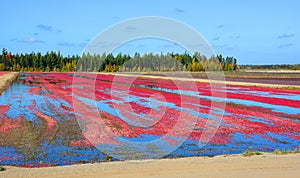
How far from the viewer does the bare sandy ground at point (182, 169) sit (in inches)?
270

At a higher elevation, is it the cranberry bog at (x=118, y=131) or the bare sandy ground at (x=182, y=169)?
the bare sandy ground at (x=182, y=169)

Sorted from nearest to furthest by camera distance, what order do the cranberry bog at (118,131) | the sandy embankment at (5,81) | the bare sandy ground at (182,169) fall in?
the bare sandy ground at (182,169) → the cranberry bog at (118,131) → the sandy embankment at (5,81)

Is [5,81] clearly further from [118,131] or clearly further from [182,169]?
[182,169]

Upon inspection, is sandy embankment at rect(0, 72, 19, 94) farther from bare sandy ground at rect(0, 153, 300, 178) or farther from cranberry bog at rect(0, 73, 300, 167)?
bare sandy ground at rect(0, 153, 300, 178)

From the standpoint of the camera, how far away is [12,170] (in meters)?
7.36

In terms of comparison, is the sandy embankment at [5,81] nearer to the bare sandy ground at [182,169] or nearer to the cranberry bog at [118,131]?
the cranberry bog at [118,131]

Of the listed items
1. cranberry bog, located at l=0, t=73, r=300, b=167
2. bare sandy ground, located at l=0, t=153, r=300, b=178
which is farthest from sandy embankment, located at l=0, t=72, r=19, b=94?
bare sandy ground, located at l=0, t=153, r=300, b=178

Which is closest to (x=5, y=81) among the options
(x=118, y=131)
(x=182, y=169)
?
(x=118, y=131)

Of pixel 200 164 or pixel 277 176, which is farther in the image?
pixel 200 164

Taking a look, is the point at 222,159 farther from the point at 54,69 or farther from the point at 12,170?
the point at 54,69

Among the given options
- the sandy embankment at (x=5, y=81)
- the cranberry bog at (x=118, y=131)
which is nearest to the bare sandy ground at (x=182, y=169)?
the cranberry bog at (x=118, y=131)

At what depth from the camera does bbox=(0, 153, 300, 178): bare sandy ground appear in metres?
6.86

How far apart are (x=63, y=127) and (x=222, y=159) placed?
22.9 ft

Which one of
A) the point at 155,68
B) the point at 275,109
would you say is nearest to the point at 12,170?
the point at 275,109
